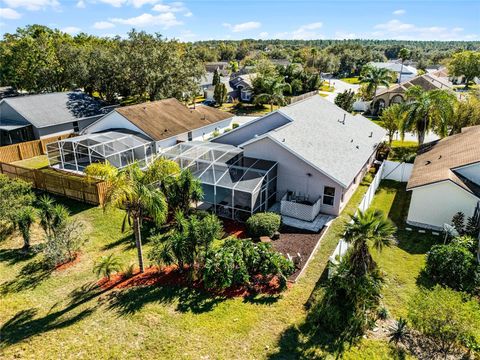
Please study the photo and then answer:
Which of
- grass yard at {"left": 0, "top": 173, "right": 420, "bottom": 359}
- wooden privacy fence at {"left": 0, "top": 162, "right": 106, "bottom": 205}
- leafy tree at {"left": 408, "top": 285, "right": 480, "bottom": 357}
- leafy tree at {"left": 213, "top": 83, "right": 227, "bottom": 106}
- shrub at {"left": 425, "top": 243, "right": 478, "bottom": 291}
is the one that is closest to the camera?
leafy tree at {"left": 408, "top": 285, "right": 480, "bottom": 357}

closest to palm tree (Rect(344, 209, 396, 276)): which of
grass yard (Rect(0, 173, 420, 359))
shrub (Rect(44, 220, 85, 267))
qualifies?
grass yard (Rect(0, 173, 420, 359))

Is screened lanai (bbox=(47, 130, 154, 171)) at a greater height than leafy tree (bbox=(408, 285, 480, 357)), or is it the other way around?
screened lanai (bbox=(47, 130, 154, 171))

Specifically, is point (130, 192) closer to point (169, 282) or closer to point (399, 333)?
point (169, 282)

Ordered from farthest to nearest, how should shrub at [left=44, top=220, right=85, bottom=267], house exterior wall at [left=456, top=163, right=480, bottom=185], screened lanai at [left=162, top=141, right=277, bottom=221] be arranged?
1. screened lanai at [left=162, top=141, right=277, bottom=221]
2. house exterior wall at [left=456, top=163, right=480, bottom=185]
3. shrub at [left=44, top=220, right=85, bottom=267]

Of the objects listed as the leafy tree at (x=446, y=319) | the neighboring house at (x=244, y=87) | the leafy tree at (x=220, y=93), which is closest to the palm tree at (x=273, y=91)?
the leafy tree at (x=220, y=93)

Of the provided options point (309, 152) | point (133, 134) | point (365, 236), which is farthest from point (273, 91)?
point (365, 236)

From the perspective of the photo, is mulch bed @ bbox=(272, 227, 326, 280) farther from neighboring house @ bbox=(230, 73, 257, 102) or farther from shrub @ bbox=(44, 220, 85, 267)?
neighboring house @ bbox=(230, 73, 257, 102)
